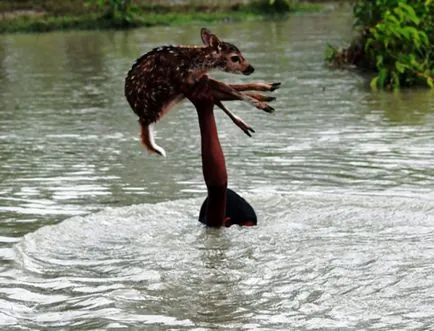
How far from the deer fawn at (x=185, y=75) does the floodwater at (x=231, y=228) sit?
2.77 ft

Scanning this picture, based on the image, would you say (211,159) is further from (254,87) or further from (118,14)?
(118,14)

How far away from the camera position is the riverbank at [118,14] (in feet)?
118

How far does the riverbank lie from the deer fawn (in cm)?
2795

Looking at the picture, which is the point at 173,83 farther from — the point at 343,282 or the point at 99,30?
the point at 99,30

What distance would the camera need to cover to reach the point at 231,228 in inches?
274

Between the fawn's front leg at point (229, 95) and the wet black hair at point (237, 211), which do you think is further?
the wet black hair at point (237, 211)

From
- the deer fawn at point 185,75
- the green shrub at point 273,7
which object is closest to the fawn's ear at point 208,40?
the deer fawn at point 185,75

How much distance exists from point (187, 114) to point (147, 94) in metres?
6.50

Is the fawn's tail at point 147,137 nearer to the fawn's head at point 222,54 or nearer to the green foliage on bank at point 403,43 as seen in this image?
the fawn's head at point 222,54

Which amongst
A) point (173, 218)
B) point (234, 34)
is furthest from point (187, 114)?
point (234, 34)

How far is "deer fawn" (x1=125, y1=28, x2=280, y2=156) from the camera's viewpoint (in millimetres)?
6676

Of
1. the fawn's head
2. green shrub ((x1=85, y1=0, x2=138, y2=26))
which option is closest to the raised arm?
the fawn's head

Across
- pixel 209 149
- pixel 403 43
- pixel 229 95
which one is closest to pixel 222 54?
pixel 229 95

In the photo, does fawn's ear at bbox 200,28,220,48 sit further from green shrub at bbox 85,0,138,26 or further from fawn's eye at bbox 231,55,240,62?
green shrub at bbox 85,0,138,26
